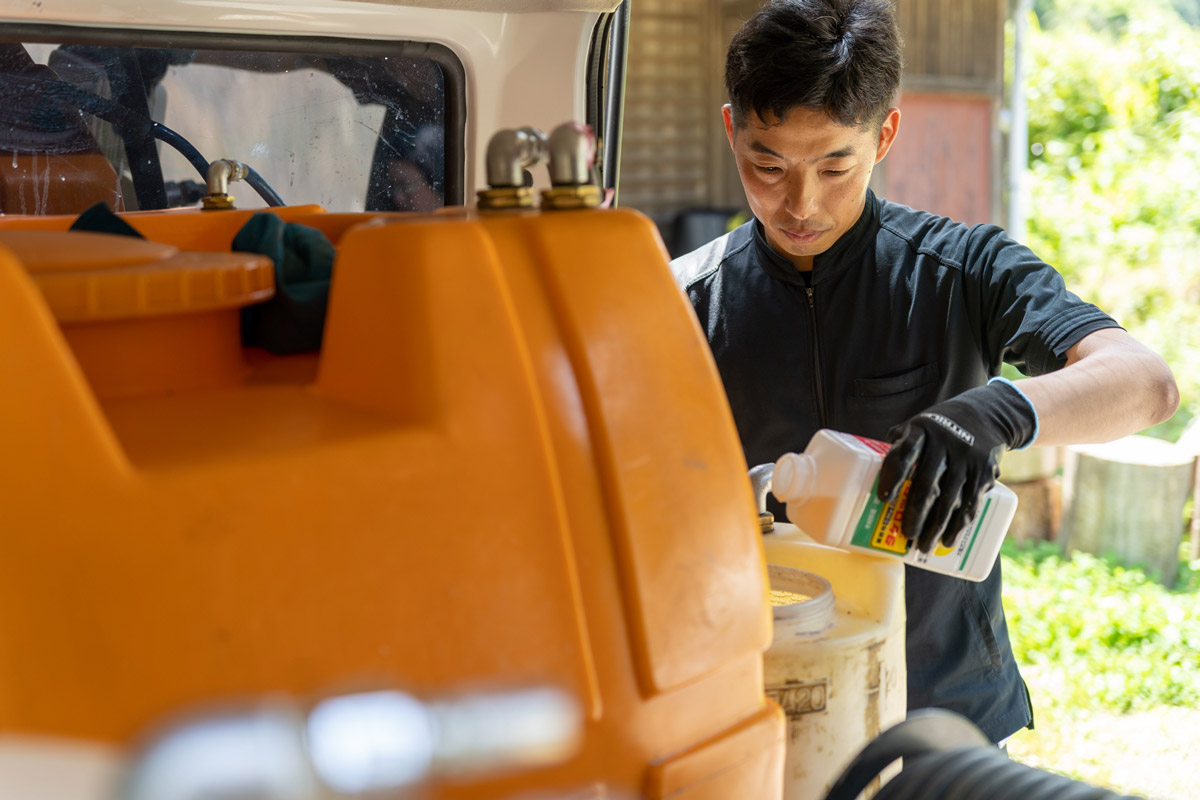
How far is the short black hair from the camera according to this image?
1.91 metres

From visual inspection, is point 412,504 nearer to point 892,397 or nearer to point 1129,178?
point 892,397

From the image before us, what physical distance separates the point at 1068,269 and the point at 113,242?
9693 millimetres

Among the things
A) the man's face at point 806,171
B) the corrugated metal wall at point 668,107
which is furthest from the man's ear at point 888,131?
Answer: the corrugated metal wall at point 668,107

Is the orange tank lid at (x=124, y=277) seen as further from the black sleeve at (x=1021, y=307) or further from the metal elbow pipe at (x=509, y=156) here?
the black sleeve at (x=1021, y=307)

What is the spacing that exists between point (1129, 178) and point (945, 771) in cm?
1010

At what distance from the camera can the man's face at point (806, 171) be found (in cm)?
194

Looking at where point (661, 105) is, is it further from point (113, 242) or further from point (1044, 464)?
point (113, 242)

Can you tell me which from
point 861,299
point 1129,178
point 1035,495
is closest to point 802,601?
point 861,299

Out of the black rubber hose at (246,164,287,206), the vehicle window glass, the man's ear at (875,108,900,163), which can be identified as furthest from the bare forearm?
the black rubber hose at (246,164,287,206)

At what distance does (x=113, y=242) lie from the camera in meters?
0.89

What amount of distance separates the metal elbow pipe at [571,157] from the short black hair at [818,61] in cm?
105

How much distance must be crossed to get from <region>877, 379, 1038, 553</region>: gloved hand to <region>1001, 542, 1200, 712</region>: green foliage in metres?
3.99

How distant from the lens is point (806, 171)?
198cm

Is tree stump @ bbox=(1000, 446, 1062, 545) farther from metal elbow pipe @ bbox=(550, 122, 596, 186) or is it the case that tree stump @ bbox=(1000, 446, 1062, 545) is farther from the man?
metal elbow pipe @ bbox=(550, 122, 596, 186)
